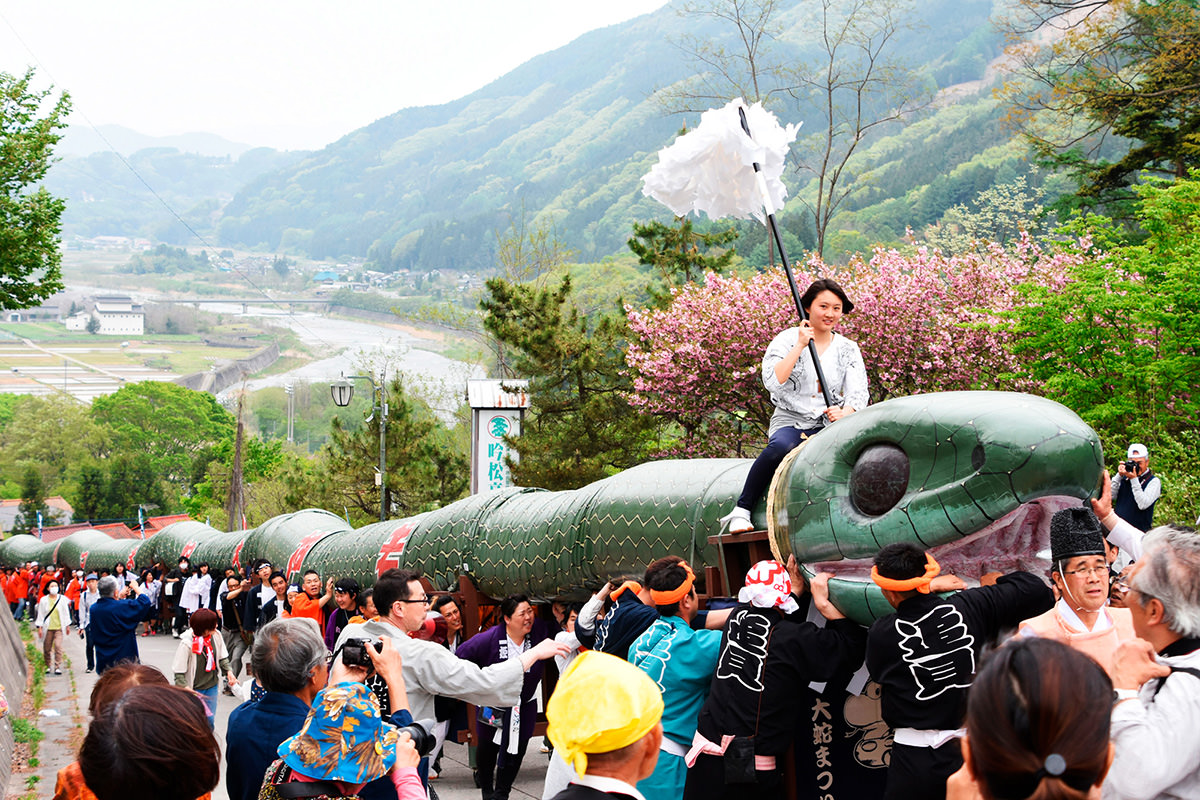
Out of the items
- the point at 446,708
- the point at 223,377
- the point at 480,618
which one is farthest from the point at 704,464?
the point at 223,377

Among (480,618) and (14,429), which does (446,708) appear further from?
(14,429)

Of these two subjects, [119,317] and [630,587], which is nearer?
[630,587]

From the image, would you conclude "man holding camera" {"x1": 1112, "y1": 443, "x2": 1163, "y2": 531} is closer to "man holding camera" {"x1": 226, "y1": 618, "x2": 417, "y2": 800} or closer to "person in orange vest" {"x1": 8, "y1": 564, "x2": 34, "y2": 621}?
"man holding camera" {"x1": 226, "y1": 618, "x2": 417, "y2": 800}

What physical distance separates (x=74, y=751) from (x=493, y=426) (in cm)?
956

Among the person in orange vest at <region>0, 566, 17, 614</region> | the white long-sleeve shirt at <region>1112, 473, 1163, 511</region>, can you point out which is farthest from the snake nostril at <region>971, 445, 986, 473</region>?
the person in orange vest at <region>0, 566, 17, 614</region>

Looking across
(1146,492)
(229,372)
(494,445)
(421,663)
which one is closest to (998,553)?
(421,663)

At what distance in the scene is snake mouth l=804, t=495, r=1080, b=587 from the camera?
4.56 meters

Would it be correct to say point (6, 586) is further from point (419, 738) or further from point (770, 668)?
point (770, 668)

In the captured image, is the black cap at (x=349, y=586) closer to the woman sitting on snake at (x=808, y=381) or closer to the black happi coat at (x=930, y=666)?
the woman sitting on snake at (x=808, y=381)

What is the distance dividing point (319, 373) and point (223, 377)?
14.5m

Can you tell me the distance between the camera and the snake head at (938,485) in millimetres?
4148

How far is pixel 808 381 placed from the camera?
586 centimetres

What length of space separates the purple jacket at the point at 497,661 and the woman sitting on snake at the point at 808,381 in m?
2.48

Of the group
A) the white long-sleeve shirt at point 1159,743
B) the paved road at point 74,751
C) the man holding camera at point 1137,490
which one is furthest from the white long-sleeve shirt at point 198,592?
the white long-sleeve shirt at point 1159,743
